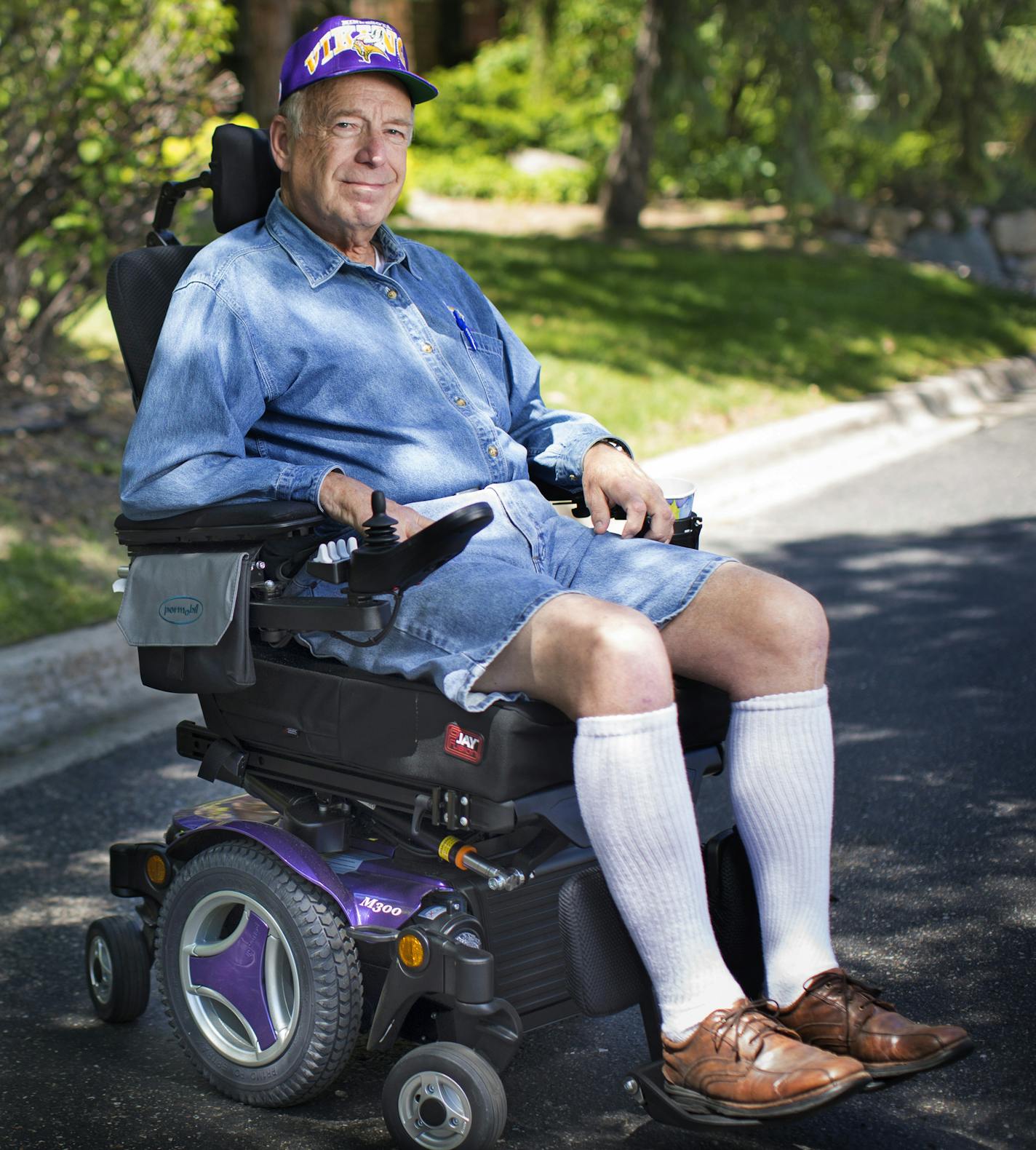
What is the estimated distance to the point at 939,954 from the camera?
2.99 metres

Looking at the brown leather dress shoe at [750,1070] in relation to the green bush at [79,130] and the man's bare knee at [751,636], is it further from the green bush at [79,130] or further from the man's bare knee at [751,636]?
the green bush at [79,130]

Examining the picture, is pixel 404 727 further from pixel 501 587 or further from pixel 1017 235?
pixel 1017 235

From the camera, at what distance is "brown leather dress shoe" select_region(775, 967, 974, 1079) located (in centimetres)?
220

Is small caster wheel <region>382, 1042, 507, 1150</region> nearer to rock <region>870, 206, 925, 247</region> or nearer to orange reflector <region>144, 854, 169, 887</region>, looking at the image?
orange reflector <region>144, 854, 169, 887</region>

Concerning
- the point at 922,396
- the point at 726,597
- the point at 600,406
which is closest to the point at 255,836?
the point at 726,597

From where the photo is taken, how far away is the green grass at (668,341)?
17.9ft

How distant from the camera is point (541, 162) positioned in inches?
698

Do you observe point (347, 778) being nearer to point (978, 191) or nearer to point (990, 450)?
point (990, 450)

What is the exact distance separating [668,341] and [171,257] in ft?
22.4

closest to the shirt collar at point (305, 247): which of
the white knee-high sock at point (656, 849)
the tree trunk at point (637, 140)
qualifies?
the white knee-high sock at point (656, 849)

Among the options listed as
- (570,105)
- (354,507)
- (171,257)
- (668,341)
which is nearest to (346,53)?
(171,257)

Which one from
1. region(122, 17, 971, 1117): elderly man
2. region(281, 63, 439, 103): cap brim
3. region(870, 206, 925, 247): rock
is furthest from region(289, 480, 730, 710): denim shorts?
region(870, 206, 925, 247): rock

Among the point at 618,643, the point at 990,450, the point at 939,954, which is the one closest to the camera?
the point at 618,643

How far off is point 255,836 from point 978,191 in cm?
1124
